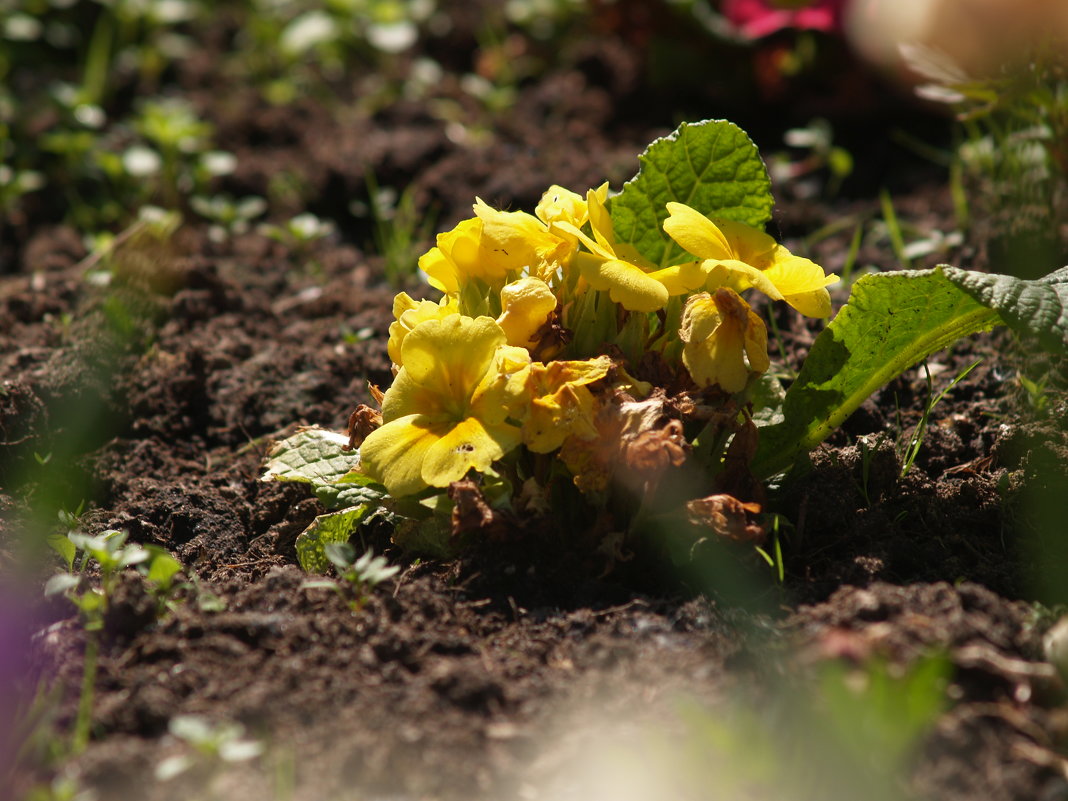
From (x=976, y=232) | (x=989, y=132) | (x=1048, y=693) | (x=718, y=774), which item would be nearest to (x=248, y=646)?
(x=718, y=774)

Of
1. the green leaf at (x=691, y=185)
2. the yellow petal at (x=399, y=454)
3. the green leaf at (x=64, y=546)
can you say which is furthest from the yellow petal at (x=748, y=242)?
the green leaf at (x=64, y=546)

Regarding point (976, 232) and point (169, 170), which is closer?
point (976, 232)

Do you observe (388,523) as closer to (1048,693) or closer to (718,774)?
(718,774)

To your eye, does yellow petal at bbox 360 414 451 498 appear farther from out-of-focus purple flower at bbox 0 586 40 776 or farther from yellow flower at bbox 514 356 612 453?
out-of-focus purple flower at bbox 0 586 40 776

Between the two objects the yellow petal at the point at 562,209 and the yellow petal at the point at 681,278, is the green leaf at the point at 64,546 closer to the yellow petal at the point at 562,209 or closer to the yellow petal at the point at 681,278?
the yellow petal at the point at 562,209

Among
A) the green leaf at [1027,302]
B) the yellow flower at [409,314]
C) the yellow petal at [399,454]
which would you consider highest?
the green leaf at [1027,302]

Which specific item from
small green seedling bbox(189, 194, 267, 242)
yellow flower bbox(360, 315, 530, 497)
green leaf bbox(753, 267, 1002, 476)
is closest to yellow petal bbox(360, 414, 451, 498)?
yellow flower bbox(360, 315, 530, 497)
